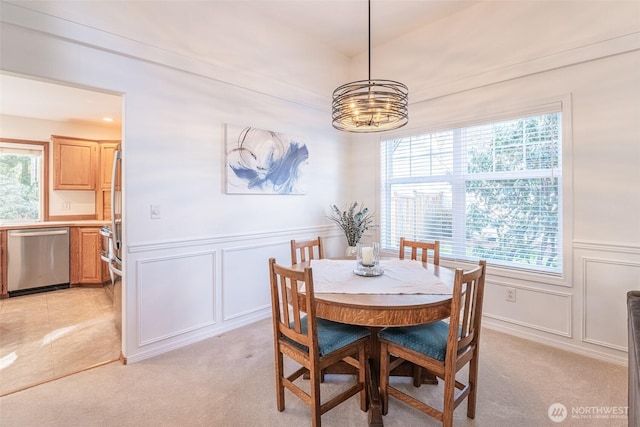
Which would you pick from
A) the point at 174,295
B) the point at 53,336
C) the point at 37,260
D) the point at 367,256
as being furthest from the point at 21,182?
the point at 367,256

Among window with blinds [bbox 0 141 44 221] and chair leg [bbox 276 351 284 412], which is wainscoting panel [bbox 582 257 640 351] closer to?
chair leg [bbox 276 351 284 412]

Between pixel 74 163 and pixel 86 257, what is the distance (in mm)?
1559

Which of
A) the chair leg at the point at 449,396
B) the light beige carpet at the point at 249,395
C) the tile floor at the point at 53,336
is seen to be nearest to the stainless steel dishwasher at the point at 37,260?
the tile floor at the point at 53,336

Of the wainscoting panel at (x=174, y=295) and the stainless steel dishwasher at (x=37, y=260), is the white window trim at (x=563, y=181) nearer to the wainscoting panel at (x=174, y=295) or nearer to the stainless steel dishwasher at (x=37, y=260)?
the wainscoting panel at (x=174, y=295)

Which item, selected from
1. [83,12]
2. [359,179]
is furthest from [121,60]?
[359,179]

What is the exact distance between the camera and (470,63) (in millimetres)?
3197

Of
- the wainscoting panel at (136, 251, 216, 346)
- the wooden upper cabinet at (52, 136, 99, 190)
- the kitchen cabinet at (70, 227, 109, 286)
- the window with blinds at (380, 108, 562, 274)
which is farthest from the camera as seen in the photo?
the wooden upper cabinet at (52, 136, 99, 190)

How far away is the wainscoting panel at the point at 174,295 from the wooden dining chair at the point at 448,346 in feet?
5.87

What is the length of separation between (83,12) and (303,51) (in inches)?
86.1

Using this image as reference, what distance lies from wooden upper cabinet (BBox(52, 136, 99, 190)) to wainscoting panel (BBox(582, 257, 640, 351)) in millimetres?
6627

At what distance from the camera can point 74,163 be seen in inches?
196

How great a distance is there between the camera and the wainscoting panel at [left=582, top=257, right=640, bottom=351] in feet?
7.86

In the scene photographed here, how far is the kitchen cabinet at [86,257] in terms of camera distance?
469 centimetres
